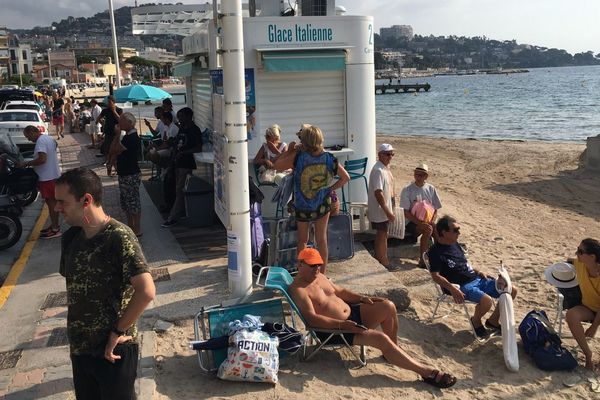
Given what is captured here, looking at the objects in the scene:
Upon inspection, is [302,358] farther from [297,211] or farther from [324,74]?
[324,74]

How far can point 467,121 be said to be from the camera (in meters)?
40.2

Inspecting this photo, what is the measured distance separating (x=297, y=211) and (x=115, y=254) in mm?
3432

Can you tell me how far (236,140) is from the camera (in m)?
5.14

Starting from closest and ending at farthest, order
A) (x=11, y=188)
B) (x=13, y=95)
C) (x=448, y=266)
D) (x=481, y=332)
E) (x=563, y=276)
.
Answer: (x=563, y=276)
(x=481, y=332)
(x=448, y=266)
(x=11, y=188)
(x=13, y=95)

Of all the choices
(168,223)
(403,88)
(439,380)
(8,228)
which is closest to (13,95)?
(8,228)

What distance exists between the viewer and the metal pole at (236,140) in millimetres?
4957

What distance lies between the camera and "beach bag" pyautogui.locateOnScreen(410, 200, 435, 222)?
7539mm

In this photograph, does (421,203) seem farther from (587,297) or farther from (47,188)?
(47,188)

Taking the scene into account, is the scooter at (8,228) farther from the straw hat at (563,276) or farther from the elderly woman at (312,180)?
the straw hat at (563,276)

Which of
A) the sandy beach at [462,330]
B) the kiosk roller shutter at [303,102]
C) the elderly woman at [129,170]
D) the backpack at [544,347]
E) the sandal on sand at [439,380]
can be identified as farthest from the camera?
the kiosk roller shutter at [303,102]

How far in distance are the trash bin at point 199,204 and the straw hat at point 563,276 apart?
15.7 ft

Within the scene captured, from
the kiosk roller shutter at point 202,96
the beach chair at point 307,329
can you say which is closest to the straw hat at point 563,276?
the beach chair at point 307,329

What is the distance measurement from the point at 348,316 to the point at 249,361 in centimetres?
103

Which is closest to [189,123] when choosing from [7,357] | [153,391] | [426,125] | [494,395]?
[7,357]
